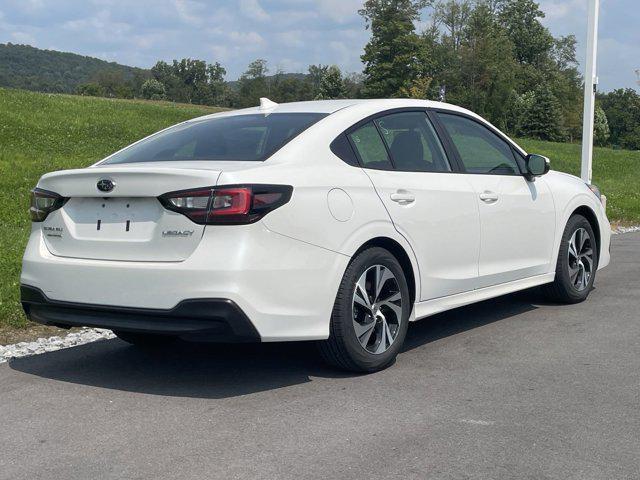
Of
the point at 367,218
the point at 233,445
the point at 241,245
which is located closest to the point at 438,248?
the point at 367,218

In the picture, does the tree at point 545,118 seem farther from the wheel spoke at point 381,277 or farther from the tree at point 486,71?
the wheel spoke at point 381,277

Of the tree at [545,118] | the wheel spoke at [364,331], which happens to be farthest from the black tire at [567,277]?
the tree at [545,118]

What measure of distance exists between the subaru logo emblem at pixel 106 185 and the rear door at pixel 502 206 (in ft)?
8.34

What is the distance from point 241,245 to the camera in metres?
4.22

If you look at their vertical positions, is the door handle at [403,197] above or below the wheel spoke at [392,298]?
above

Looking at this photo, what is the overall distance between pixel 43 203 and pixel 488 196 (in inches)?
119

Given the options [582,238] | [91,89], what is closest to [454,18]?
[91,89]

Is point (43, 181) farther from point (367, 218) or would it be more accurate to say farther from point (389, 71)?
point (389, 71)

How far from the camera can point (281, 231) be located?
4355 mm

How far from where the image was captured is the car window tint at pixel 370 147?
16.7 ft

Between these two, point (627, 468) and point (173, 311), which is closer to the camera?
point (627, 468)

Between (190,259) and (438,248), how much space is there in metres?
1.84

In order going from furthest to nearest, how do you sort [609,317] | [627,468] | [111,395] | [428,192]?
[609,317], [428,192], [111,395], [627,468]

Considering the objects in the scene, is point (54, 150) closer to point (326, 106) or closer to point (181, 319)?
point (326, 106)
